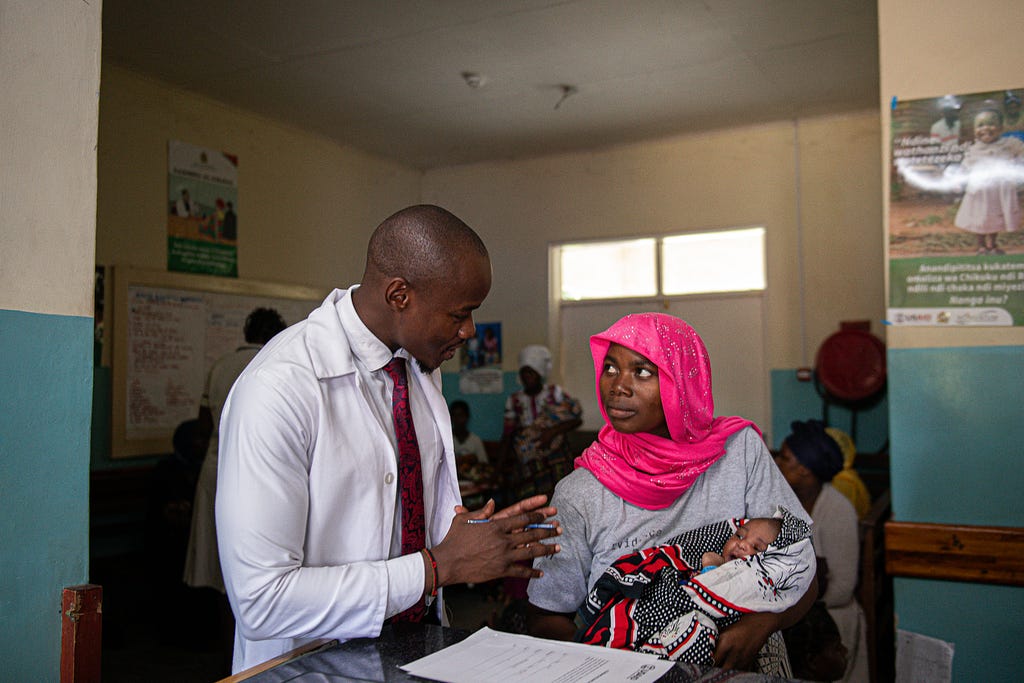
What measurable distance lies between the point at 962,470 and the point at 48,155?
2.80m

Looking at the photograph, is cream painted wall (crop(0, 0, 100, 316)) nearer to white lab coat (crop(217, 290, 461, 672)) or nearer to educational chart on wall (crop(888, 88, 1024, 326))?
white lab coat (crop(217, 290, 461, 672))

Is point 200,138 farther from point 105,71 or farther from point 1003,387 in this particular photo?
point 1003,387

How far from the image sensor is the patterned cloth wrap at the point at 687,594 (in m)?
1.69

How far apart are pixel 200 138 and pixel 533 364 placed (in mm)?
2918

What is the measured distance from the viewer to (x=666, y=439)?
1.95 metres

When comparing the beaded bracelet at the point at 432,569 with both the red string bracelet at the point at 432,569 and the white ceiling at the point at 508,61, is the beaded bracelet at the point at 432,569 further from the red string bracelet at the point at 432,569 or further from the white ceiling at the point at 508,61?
the white ceiling at the point at 508,61

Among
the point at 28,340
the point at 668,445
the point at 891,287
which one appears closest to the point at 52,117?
the point at 28,340

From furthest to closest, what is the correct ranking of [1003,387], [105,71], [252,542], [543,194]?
1. [543,194]
2. [105,71]
3. [1003,387]
4. [252,542]

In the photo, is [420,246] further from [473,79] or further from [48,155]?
[473,79]

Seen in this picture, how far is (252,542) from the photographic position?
133cm

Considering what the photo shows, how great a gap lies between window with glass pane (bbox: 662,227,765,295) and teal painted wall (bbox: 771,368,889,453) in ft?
2.60

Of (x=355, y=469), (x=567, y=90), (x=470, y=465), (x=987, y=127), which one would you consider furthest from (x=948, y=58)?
(x=470, y=465)

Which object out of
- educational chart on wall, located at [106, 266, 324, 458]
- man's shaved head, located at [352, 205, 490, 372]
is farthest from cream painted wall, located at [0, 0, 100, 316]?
educational chart on wall, located at [106, 266, 324, 458]

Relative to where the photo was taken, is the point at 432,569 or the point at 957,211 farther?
the point at 957,211
